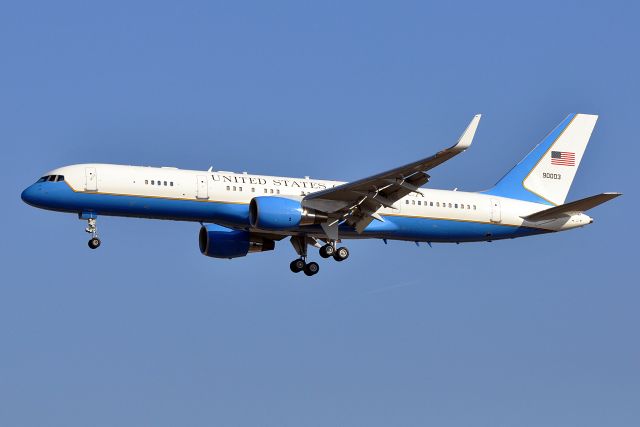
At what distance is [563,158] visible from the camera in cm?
6825

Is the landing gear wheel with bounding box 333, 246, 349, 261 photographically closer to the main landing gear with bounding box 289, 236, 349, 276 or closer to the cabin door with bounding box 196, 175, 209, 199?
the main landing gear with bounding box 289, 236, 349, 276

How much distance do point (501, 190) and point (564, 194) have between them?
390 cm

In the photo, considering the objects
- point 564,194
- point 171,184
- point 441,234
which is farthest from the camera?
point 564,194

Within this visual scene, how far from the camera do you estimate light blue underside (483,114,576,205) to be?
216ft

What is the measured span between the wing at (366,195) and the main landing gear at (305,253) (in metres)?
1.85

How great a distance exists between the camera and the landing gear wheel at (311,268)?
210 ft

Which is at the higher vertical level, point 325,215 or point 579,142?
point 579,142

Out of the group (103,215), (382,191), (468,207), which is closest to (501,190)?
(468,207)

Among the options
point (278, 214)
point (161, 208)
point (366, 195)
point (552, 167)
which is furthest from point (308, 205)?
point (552, 167)

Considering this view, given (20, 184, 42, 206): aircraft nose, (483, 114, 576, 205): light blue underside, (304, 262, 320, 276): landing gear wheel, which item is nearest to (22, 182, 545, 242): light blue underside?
(20, 184, 42, 206): aircraft nose

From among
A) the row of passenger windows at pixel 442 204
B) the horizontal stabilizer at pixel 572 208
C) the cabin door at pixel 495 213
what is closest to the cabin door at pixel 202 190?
the row of passenger windows at pixel 442 204

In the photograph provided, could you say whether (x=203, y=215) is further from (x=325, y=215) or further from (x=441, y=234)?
(x=441, y=234)

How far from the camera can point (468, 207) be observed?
63281mm

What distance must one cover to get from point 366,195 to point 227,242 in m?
8.87
